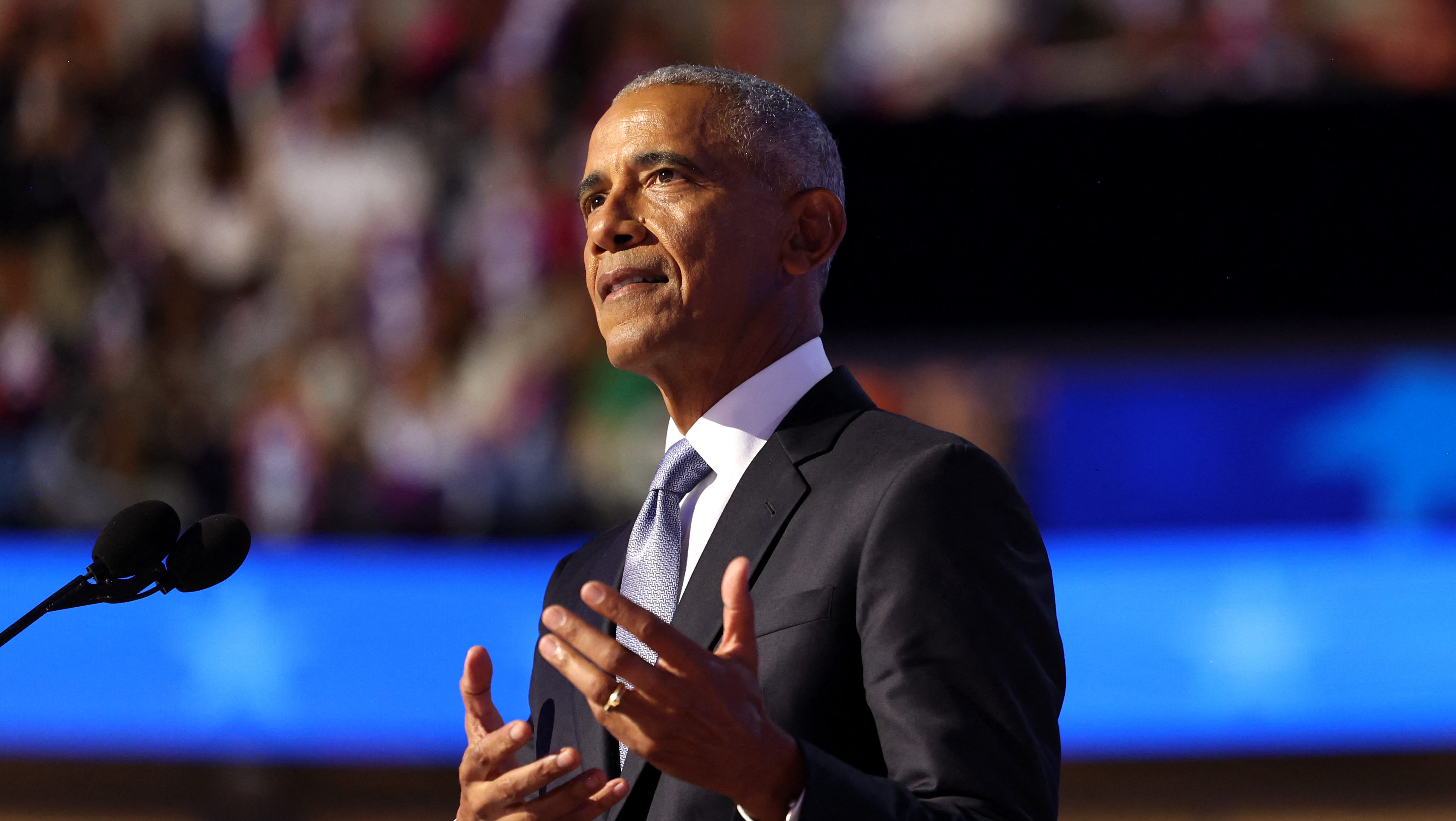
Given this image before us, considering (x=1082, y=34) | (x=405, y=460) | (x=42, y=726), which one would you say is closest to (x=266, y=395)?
(x=405, y=460)

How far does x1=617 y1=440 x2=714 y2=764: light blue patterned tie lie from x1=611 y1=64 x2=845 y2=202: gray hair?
0.32 metres

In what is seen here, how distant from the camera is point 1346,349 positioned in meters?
4.09

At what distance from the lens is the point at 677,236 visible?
49.2 inches

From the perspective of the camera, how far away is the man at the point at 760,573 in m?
0.83

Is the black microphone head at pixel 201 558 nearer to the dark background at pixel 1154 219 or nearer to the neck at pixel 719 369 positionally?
the neck at pixel 719 369

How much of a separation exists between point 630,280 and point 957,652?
53 cm

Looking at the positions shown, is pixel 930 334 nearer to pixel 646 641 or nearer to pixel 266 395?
pixel 266 395

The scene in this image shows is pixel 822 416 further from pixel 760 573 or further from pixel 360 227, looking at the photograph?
pixel 360 227

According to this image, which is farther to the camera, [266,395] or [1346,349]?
[266,395]

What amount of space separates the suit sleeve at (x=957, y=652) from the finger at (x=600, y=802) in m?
0.18

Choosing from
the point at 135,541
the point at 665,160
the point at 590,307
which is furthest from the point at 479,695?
the point at 590,307

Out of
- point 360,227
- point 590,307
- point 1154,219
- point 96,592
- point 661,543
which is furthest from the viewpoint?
point 360,227

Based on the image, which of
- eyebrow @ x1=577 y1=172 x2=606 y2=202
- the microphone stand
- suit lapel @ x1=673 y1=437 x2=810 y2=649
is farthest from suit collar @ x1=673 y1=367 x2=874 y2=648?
the microphone stand

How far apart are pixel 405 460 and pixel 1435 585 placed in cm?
335
